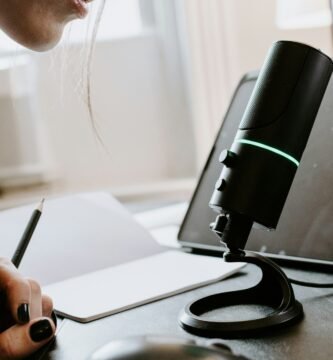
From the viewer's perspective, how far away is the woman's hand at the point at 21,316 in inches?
19.1

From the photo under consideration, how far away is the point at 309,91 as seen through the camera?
0.53 meters

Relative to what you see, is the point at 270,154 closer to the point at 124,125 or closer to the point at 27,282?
the point at 27,282

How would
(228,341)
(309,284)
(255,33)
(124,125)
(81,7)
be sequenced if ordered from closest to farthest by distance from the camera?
1. (228,341)
2. (309,284)
3. (81,7)
4. (255,33)
5. (124,125)

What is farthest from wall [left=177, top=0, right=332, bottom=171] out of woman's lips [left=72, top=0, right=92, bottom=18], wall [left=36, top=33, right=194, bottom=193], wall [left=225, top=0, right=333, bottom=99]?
woman's lips [left=72, top=0, right=92, bottom=18]

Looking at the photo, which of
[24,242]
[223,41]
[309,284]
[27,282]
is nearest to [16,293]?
[27,282]

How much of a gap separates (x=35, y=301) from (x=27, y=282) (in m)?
0.02

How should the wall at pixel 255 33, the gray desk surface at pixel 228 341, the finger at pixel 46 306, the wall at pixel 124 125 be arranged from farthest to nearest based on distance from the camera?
the wall at pixel 124 125, the wall at pixel 255 33, the finger at pixel 46 306, the gray desk surface at pixel 228 341

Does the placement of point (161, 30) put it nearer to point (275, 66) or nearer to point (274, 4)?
point (274, 4)

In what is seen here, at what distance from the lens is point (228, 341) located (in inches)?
18.2

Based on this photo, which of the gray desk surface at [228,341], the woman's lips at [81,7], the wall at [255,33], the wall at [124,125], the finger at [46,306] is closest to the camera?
the gray desk surface at [228,341]

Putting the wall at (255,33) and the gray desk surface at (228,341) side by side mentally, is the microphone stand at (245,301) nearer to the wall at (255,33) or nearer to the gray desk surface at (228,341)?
the gray desk surface at (228,341)

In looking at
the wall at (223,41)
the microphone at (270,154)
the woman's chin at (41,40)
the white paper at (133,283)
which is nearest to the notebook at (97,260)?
the white paper at (133,283)

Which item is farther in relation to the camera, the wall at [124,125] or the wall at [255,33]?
the wall at [124,125]

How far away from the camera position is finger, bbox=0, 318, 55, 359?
482 millimetres
